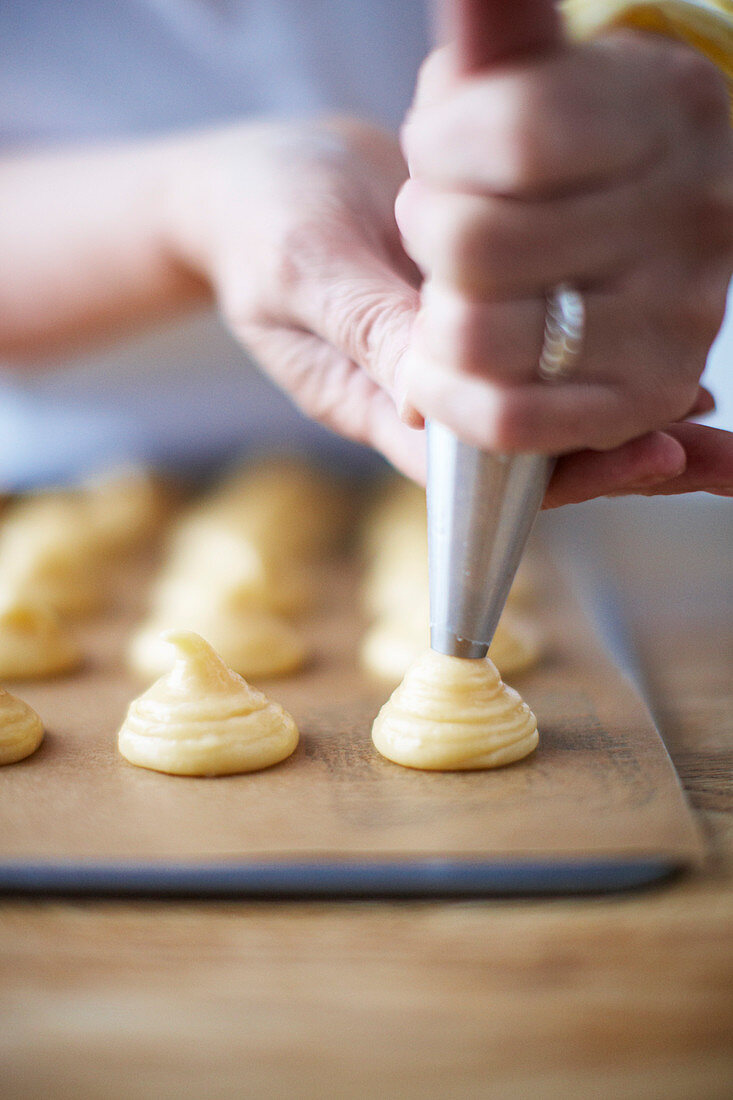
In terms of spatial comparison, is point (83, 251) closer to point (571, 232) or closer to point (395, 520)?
point (395, 520)

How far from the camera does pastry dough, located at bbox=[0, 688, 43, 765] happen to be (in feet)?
3.88

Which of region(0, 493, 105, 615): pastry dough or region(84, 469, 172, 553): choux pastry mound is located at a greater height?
region(0, 493, 105, 615): pastry dough

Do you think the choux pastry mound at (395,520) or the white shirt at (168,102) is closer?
the choux pastry mound at (395,520)

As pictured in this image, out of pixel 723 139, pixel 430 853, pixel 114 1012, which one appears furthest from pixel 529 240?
pixel 114 1012

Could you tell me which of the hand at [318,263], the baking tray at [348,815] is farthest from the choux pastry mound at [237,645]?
the hand at [318,263]

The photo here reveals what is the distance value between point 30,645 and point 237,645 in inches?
13.0

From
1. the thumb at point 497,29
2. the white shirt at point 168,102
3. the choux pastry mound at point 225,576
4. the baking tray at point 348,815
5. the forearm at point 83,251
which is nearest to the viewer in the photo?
the thumb at point 497,29

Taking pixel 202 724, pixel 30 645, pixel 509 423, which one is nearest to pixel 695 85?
pixel 509 423

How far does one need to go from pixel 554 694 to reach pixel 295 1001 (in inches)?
30.4

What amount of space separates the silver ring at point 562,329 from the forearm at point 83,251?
5.30 ft

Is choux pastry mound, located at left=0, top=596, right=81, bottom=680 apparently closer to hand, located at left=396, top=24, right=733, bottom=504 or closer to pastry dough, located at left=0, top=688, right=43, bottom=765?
pastry dough, located at left=0, top=688, right=43, bottom=765

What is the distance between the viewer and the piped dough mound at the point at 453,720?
1167 millimetres

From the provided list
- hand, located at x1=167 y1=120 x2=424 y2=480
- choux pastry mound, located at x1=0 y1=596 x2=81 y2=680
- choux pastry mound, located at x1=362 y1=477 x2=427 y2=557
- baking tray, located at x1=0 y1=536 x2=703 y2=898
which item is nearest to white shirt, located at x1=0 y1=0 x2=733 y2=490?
choux pastry mound, located at x1=362 y1=477 x2=427 y2=557

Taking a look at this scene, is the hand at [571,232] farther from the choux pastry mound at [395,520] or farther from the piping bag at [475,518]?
A: the choux pastry mound at [395,520]
